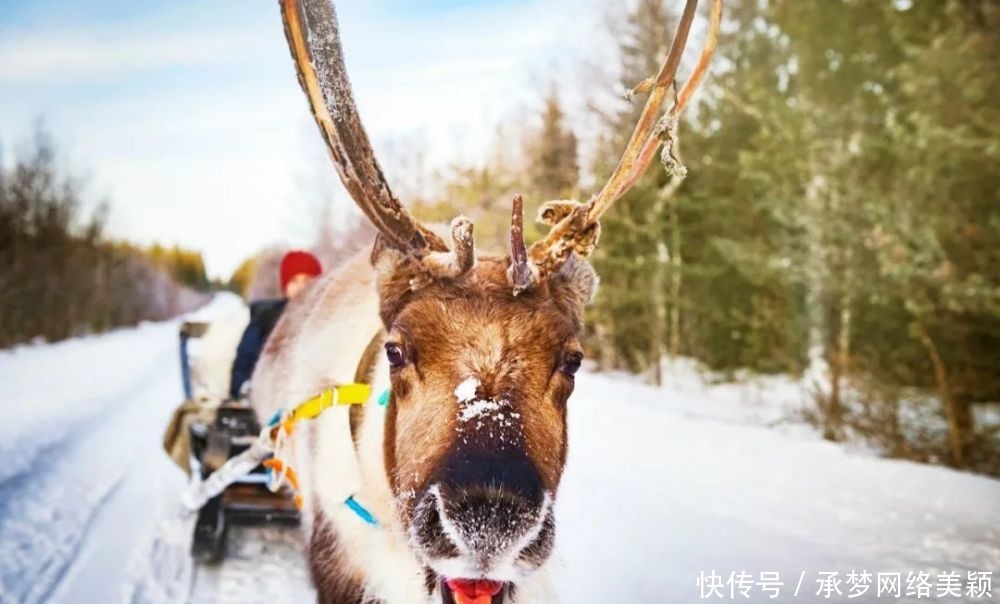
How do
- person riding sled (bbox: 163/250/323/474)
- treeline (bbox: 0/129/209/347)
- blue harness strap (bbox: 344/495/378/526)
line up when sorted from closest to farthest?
blue harness strap (bbox: 344/495/378/526) < person riding sled (bbox: 163/250/323/474) < treeline (bbox: 0/129/209/347)

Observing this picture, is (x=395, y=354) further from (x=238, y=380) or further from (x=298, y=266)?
(x=298, y=266)

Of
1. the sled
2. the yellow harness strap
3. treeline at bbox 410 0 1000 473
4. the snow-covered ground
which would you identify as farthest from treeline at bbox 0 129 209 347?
the yellow harness strap

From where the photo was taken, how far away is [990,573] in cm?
354

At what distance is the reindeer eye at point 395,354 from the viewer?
72.3 inches

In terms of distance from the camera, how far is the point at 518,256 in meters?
1.76

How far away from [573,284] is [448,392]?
2.09 ft

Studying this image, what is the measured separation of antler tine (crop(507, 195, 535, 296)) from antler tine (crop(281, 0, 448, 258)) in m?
0.37

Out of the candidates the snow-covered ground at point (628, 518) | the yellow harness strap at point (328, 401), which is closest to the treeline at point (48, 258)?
the snow-covered ground at point (628, 518)

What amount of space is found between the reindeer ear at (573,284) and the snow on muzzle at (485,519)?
65 cm

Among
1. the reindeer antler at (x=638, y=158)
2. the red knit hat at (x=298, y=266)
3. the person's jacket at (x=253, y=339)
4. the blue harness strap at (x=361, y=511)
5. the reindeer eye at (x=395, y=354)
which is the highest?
the reindeer antler at (x=638, y=158)

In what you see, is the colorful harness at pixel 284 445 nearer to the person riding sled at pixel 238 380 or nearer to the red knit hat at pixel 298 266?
the person riding sled at pixel 238 380

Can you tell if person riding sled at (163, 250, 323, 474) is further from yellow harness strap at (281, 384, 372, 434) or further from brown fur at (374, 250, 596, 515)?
brown fur at (374, 250, 596, 515)

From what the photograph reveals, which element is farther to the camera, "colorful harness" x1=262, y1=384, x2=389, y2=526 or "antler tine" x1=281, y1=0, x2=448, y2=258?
"colorful harness" x1=262, y1=384, x2=389, y2=526

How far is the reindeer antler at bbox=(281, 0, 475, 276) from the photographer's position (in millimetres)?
1825
